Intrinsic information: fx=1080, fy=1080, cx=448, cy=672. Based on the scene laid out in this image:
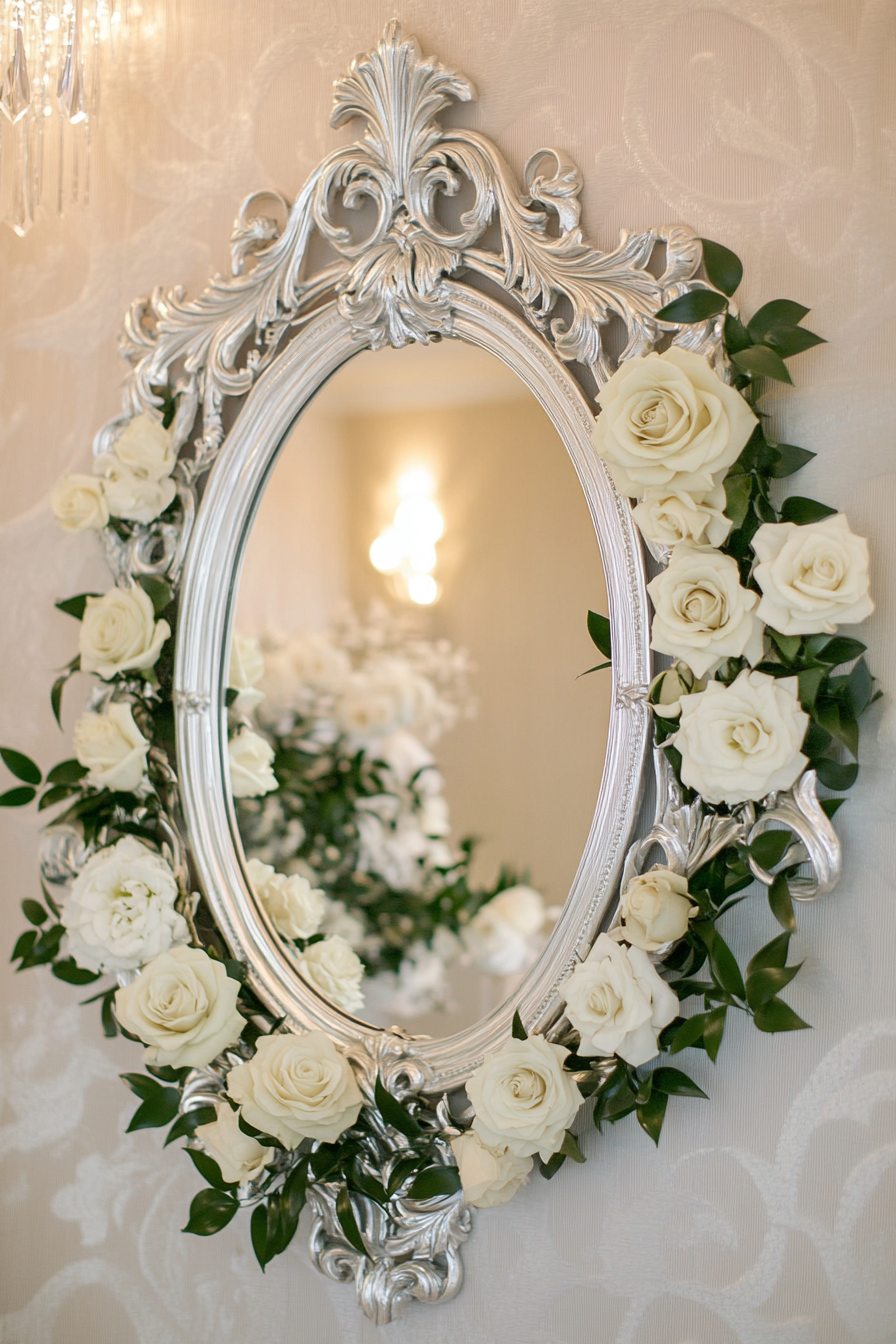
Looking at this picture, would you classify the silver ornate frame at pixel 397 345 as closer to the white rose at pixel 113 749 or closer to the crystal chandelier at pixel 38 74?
the white rose at pixel 113 749

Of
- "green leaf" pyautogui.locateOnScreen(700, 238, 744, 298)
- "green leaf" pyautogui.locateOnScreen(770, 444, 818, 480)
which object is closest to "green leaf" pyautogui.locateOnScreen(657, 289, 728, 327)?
"green leaf" pyautogui.locateOnScreen(700, 238, 744, 298)

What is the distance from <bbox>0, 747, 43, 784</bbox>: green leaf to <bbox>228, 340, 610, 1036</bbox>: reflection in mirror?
267 mm

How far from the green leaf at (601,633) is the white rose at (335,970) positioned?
452mm

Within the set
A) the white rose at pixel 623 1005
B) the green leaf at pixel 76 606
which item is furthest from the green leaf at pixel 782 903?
the green leaf at pixel 76 606

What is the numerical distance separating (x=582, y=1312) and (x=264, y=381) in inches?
42.5

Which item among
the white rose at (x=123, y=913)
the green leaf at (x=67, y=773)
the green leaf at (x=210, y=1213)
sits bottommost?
the green leaf at (x=210, y=1213)

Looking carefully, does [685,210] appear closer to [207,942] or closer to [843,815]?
→ [843,815]

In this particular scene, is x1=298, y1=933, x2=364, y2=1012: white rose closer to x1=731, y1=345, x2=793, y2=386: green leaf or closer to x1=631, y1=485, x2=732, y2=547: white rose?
x1=631, y1=485, x2=732, y2=547: white rose

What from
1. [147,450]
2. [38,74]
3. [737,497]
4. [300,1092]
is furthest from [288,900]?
[38,74]

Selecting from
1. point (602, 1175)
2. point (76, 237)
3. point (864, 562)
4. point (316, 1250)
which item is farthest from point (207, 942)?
point (76, 237)

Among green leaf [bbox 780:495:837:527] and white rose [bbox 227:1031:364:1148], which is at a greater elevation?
green leaf [bbox 780:495:837:527]

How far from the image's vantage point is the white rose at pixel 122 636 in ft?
4.28

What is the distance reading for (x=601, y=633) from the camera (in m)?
1.09

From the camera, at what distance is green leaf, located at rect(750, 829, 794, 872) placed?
964mm
